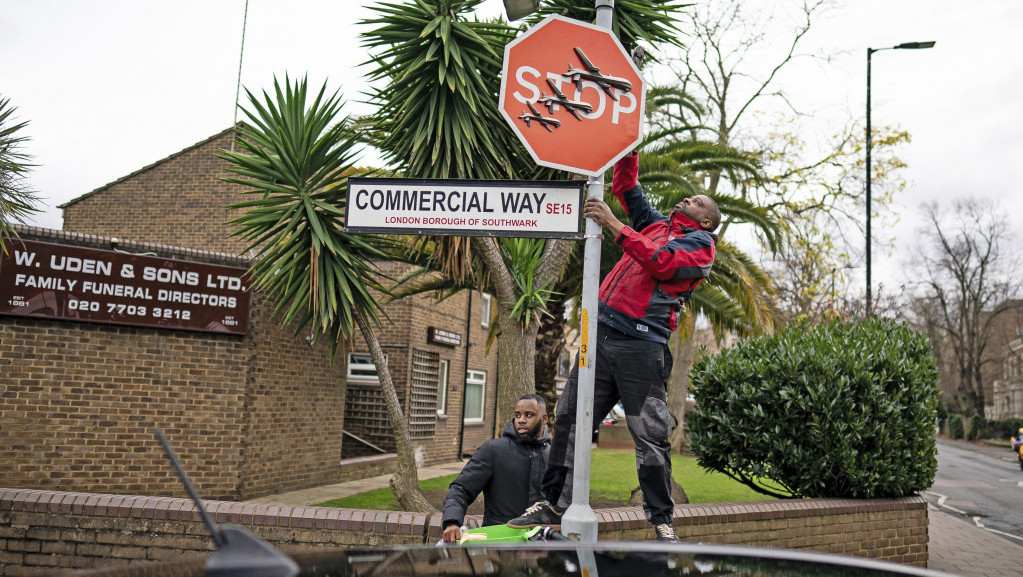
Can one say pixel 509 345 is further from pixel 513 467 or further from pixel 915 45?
pixel 915 45

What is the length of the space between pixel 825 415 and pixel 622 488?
16.4 ft

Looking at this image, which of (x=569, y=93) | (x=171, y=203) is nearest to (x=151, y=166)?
(x=171, y=203)

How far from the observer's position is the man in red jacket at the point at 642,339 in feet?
12.4

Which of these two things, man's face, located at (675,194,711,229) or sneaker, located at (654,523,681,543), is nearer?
sneaker, located at (654,523,681,543)

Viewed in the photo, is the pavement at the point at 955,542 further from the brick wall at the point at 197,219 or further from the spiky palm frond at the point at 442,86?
the spiky palm frond at the point at 442,86

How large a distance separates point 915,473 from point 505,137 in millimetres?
5656

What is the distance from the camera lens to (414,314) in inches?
670

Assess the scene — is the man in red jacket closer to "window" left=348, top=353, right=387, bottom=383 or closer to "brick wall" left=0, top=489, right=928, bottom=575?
"brick wall" left=0, top=489, right=928, bottom=575

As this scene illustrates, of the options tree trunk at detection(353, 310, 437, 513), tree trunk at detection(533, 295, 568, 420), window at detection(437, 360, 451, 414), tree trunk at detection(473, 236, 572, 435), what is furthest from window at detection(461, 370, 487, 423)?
tree trunk at detection(353, 310, 437, 513)

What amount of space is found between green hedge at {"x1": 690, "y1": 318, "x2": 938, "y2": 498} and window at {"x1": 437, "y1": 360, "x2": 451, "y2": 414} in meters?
11.1

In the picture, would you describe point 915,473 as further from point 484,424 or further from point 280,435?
point 484,424

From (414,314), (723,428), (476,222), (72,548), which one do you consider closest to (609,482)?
(723,428)

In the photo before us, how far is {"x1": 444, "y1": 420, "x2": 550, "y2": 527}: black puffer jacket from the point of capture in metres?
4.55

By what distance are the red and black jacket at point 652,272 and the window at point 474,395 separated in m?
16.6
